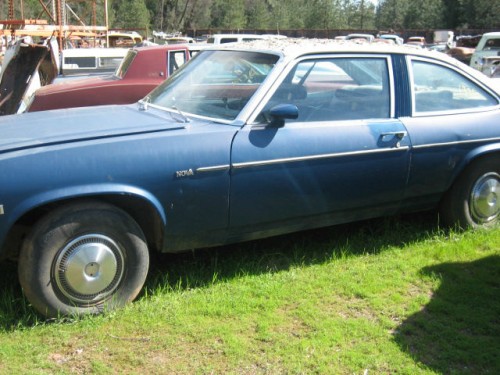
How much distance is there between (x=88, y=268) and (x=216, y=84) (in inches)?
66.0

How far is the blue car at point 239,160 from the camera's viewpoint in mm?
3113

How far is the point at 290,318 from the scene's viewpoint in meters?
3.38

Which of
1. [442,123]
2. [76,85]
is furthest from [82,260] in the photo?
[76,85]

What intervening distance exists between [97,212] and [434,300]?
221 centimetres

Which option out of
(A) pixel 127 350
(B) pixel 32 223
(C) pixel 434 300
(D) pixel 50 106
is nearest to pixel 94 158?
(B) pixel 32 223

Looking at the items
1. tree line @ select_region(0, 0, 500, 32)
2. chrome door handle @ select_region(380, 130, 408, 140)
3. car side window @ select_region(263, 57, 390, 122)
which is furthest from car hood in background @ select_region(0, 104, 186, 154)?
tree line @ select_region(0, 0, 500, 32)

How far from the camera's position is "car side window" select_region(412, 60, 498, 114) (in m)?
4.39

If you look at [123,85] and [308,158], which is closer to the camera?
[308,158]

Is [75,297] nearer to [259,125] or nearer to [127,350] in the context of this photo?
[127,350]

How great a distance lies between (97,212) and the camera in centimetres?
317

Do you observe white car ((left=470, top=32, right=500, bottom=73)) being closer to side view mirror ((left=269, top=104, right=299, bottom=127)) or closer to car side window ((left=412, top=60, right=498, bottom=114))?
car side window ((left=412, top=60, right=498, bottom=114))

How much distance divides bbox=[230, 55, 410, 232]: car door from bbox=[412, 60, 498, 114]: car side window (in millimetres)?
291

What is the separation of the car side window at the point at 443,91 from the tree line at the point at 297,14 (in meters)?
47.3

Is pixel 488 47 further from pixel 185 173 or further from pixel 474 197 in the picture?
pixel 185 173
